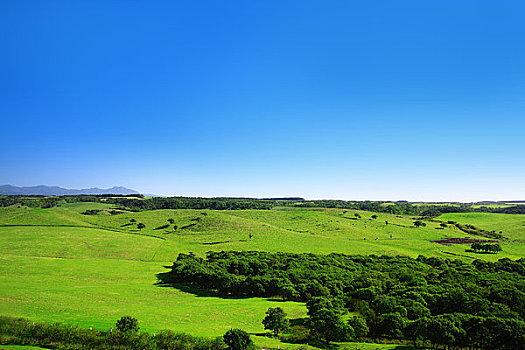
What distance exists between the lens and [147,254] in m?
110

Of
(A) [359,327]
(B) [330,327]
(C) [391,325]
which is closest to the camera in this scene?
(B) [330,327]

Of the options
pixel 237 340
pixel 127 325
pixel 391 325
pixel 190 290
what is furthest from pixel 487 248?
pixel 127 325

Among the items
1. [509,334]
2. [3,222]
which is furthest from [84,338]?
[3,222]

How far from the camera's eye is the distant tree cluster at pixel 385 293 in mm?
39759

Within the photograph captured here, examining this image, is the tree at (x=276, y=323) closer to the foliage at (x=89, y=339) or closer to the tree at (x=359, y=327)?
the tree at (x=359, y=327)

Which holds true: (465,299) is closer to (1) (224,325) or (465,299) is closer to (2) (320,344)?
(2) (320,344)

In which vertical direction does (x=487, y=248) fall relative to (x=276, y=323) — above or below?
below

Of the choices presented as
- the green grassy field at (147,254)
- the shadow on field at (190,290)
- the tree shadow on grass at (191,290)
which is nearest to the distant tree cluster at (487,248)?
the green grassy field at (147,254)

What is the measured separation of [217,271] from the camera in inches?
2943

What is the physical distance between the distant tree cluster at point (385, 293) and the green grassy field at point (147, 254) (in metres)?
5.33

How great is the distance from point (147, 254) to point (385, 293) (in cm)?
8721

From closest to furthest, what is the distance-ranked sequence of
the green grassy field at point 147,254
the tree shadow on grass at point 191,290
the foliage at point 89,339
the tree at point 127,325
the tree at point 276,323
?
the foliage at point 89,339, the tree at point 127,325, the tree at point 276,323, the green grassy field at point 147,254, the tree shadow on grass at point 191,290

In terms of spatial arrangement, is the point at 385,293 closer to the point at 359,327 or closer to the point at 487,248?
the point at 359,327

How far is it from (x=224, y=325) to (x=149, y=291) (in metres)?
28.1
